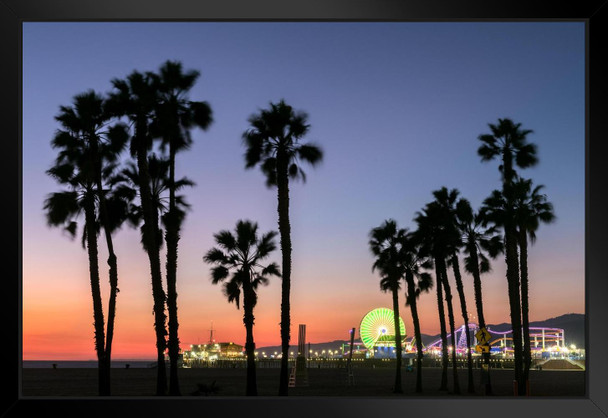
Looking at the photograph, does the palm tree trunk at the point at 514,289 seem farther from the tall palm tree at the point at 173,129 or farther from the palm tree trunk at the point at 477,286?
the tall palm tree at the point at 173,129

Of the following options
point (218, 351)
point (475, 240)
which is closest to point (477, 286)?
point (475, 240)

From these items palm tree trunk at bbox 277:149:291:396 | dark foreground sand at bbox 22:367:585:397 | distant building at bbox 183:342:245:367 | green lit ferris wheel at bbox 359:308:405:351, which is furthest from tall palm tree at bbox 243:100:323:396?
distant building at bbox 183:342:245:367

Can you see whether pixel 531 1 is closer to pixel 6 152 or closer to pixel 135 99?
pixel 6 152

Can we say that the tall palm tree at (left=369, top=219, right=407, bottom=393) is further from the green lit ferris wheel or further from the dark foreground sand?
the green lit ferris wheel

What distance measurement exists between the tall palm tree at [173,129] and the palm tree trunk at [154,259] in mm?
327

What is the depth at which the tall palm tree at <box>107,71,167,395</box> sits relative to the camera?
22.1 metres

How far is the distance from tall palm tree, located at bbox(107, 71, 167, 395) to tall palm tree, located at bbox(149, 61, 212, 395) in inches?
11.0

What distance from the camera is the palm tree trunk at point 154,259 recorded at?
889 inches

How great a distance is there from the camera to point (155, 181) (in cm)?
2473

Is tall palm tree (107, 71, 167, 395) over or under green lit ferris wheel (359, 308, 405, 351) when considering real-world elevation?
over

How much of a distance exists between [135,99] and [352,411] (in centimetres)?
1626

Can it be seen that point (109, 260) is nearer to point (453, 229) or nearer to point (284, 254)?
point (284, 254)

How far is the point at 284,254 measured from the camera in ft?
76.9

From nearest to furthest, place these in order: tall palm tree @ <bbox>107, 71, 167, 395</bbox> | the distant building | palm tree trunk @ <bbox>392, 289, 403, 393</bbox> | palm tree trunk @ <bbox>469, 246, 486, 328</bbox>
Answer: tall palm tree @ <bbox>107, 71, 167, 395</bbox>, palm tree trunk @ <bbox>469, 246, 486, 328</bbox>, palm tree trunk @ <bbox>392, 289, 403, 393</bbox>, the distant building
